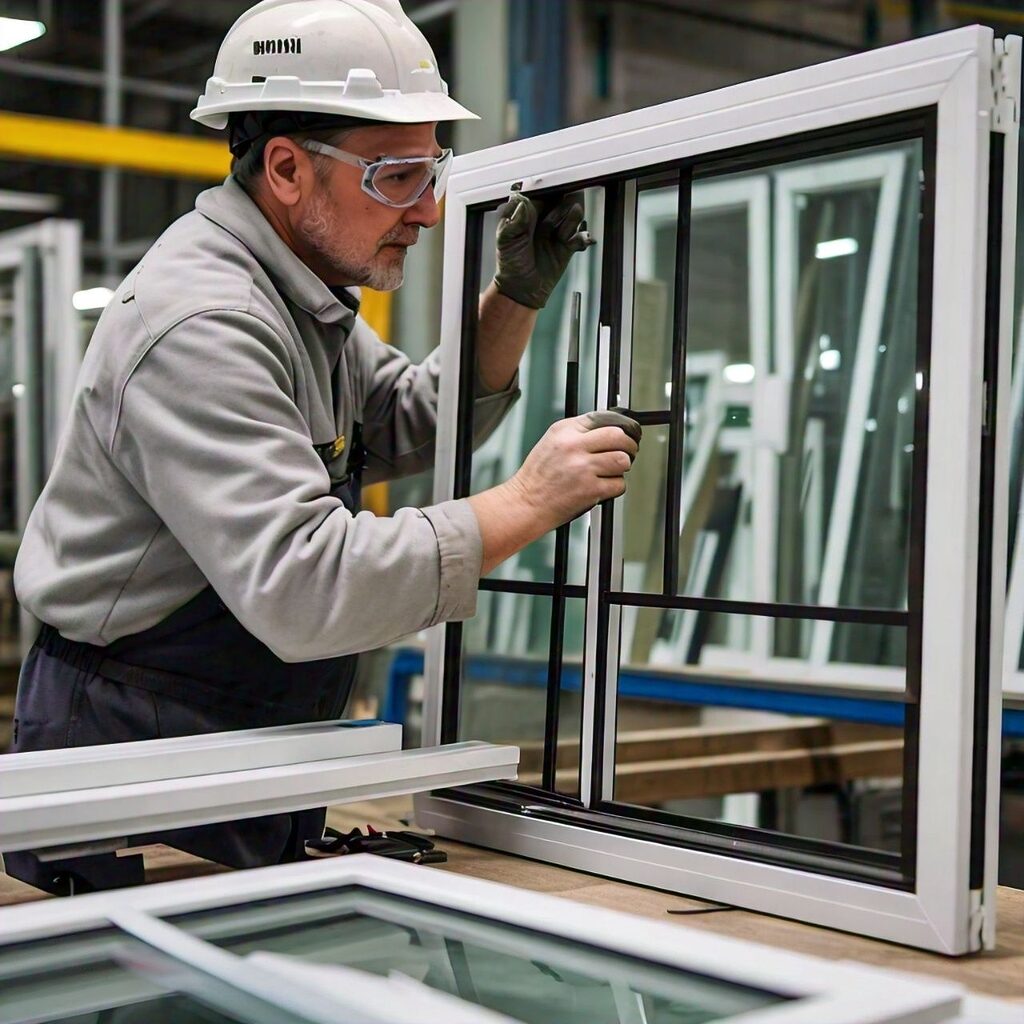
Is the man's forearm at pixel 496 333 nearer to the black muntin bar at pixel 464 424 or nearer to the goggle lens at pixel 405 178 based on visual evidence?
the black muntin bar at pixel 464 424

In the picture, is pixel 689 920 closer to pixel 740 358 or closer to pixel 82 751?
pixel 82 751

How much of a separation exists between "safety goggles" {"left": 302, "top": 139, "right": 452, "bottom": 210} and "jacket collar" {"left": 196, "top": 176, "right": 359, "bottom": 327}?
11cm

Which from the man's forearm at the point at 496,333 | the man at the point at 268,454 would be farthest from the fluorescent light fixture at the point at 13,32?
the man's forearm at the point at 496,333

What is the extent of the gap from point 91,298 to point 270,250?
3290mm

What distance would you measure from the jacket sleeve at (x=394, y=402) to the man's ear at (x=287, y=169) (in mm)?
278

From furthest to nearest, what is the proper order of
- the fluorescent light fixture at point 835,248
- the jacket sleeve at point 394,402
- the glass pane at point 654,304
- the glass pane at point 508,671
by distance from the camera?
the fluorescent light fixture at point 835,248 < the glass pane at point 508,671 < the glass pane at point 654,304 < the jacket sleeve at point 394,402

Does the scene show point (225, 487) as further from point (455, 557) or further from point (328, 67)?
point (328, 67)

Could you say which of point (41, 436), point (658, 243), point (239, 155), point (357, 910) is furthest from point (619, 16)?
point (357, 910)

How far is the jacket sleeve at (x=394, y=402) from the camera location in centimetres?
180

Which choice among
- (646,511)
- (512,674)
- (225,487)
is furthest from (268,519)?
(512,674)

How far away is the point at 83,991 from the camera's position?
90 centimetres

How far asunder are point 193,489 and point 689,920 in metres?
0.64

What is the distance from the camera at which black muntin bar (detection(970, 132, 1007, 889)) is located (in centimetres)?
111

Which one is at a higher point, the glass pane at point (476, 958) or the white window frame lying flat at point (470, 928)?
the white window frame lying flat at point (470, 928)
